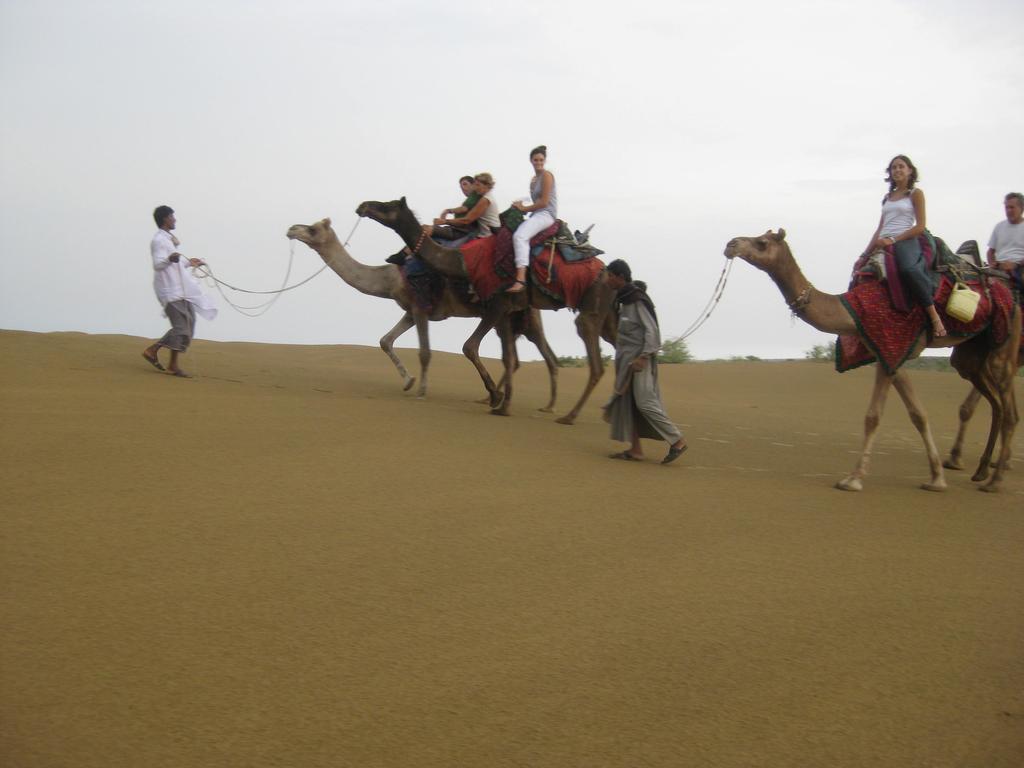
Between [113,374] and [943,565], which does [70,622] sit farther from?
[113,374]

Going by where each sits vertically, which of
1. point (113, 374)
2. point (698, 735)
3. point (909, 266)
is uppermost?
point (909, 266)

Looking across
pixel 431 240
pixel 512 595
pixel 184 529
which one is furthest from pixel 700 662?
pixel 431 240

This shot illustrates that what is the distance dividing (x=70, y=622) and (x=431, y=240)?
337 inches

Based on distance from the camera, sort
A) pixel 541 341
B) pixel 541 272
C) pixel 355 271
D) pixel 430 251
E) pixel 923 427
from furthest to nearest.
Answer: pixel 355 271 → pixel 541 341 → pixel 430 251 → pixel 541 272 → pixel 923 427

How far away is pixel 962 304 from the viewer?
908cm

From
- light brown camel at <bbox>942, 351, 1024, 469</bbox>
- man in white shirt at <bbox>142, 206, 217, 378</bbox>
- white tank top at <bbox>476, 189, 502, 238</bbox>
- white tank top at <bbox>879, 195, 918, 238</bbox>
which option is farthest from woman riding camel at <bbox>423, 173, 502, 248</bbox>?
light brown camel at <bbox>942, 351, 1024, 469</bbox>

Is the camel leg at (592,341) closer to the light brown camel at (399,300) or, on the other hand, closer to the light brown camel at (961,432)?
the light brown camel at (399,300)

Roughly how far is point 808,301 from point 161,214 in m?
7.82

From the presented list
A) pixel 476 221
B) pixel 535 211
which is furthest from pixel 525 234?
pixel 476 221

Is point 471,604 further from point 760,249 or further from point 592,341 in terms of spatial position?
point 592,341

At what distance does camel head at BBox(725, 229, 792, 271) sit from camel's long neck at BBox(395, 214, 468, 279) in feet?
13.7

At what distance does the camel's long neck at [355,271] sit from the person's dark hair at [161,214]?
2.12 m

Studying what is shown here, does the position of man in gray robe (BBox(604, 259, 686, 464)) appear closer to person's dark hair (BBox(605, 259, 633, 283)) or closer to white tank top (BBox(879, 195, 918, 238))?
person's dark hair (BBox(605, 259, 633, 283))

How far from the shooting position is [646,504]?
7566 millimetres
